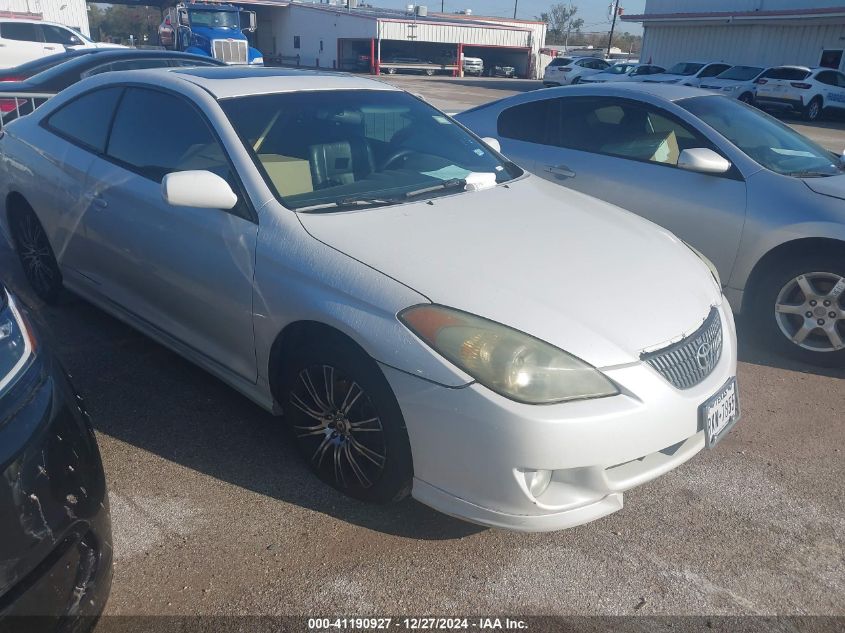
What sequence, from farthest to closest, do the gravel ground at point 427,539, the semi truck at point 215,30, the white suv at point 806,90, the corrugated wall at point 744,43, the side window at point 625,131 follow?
the corrugated wall at point 744,43, the semi truck at point 215,30, the white suv at point 806,90, the side window at point 625,131, the gravel ground at point 427,539

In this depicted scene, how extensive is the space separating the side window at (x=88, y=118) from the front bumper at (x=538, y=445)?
2555mm

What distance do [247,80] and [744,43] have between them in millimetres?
33566

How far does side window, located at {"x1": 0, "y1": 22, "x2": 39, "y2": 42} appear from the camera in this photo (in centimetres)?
1922

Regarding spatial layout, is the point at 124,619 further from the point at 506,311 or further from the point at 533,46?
the point at 533,46

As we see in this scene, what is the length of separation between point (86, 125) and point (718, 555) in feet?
12.8

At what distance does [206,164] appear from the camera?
3316 mm

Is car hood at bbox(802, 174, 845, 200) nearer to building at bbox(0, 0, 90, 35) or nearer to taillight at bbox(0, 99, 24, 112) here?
taillight at bbox(0, 99, 24, 112)

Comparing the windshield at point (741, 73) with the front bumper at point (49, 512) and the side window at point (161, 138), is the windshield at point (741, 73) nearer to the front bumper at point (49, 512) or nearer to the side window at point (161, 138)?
the side window at point (161, 138)

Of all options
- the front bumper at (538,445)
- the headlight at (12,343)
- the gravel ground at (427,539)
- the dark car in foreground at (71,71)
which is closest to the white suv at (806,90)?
the dark car in foreground at (71,71)

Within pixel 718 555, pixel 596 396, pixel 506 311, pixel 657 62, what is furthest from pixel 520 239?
pixel 657 62

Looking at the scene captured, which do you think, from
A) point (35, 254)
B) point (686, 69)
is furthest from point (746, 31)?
point (35, 254)

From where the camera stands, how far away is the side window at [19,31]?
19219mm

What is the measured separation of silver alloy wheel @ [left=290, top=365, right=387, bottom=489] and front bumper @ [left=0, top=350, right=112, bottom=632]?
0.89 m

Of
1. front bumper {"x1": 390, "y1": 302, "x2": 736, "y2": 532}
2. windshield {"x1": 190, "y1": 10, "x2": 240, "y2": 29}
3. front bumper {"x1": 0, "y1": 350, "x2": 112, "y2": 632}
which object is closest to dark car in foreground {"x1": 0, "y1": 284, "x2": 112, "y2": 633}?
front bumper {"x1": 0, "y1": 350, "x2": 112, "y2": 632}
